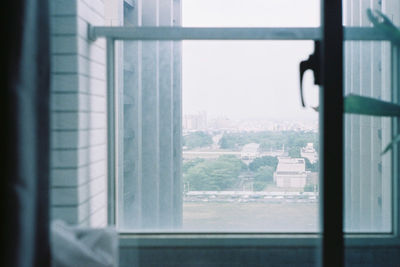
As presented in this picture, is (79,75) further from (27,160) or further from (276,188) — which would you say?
(276,188)

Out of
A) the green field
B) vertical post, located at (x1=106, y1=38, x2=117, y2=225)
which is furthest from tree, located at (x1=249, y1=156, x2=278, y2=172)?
vertical post, located at (x1=106, y1=38, x2=117, y2=225)

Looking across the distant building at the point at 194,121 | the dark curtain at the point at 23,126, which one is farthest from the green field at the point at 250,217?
the dark curtain at the point at 23,126

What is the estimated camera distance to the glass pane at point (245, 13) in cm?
132

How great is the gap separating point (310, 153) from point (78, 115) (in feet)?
2.56

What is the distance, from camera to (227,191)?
1.42m

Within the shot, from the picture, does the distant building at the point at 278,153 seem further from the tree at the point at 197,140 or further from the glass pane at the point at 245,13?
the glass pane at the point at 245,13

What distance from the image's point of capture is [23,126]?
999 mm

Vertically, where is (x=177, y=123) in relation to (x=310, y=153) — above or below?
above

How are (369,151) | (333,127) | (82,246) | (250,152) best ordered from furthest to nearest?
(250,152) < (369,151) < (82,246) < (333,127)

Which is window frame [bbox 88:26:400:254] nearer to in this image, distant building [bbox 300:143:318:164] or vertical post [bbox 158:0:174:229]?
vertical post [bbox 158:0:174:229]

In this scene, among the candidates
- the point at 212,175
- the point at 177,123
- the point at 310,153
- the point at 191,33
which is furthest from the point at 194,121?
the point at 310,153

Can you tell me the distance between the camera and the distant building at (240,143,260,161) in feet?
4.51

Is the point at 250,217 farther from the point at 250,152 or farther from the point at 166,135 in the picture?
the point at 166,135

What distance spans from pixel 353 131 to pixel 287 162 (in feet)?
0.80
